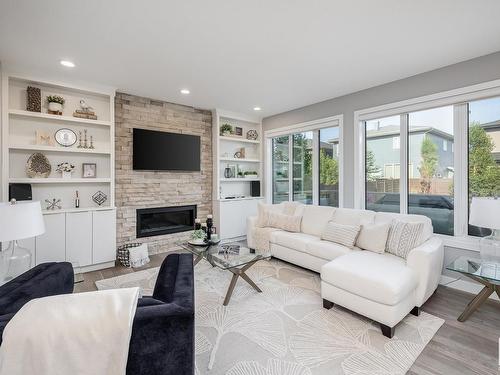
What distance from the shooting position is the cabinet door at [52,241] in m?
3.29

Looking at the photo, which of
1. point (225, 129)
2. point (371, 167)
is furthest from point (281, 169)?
point (371, 167)

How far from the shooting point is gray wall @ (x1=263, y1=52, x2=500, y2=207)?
2895 mm

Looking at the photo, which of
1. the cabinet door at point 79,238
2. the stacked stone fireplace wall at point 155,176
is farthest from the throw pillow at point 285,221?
the cabinet door at point 79,238

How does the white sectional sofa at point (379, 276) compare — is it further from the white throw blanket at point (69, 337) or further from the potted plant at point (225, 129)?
the potted plant at point (225, 129)

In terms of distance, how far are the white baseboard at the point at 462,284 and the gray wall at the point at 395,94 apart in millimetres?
62

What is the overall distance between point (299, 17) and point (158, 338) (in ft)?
8.22

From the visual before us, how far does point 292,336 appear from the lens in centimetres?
213

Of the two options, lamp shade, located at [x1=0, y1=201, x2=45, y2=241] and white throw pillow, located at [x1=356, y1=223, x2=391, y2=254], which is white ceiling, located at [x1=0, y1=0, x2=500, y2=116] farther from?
white throw pillow, located at [x1=356, y1=223, x2=391, y2=254]

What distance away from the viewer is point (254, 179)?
5.79 metres

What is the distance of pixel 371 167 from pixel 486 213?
1796mm

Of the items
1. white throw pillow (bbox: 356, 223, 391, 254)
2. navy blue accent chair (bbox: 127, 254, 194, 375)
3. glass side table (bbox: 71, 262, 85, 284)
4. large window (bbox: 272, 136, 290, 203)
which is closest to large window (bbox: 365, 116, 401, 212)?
white throw pillow (bbox: 356, 223, 391, 254)

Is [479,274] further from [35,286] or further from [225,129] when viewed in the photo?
[225,129]

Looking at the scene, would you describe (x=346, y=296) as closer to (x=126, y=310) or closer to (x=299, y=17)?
(x=126, y=310)

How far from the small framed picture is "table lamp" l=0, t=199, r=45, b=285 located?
212cm
